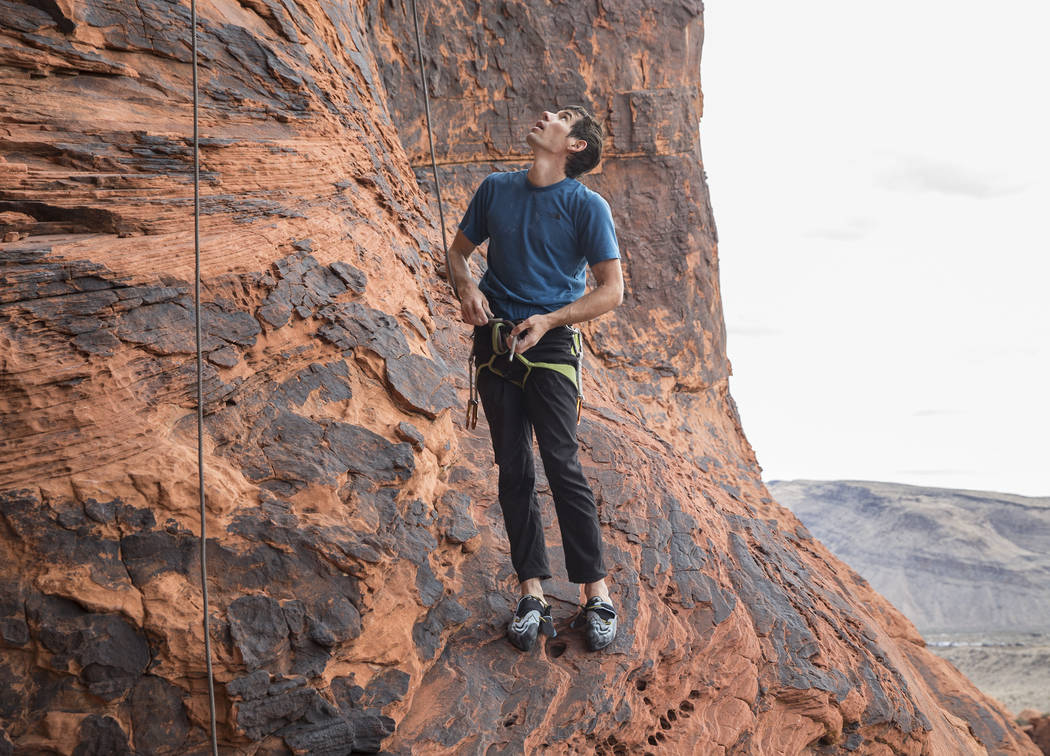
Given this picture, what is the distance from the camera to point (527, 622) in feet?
13.5

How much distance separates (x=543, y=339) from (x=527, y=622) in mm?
1353

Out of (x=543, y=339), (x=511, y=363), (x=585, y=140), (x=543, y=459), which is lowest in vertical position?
(x=543, y=459)

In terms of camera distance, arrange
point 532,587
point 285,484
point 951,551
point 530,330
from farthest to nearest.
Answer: point 951,551, point 532,587, point 530,330, point 285,484

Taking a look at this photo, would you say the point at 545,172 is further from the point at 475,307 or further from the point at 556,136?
the point at 475,307

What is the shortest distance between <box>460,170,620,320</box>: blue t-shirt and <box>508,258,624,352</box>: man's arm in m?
0.07

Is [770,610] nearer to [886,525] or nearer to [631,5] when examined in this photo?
[631,5]

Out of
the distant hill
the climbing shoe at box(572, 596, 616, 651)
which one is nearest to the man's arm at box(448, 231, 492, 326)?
the climbing shoe at box(572, 596, 616, 651)

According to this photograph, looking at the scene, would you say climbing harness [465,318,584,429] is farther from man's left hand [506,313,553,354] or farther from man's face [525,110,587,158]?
man's face [525,110,587,158]

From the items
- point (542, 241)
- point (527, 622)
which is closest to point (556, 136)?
point (542, 241)

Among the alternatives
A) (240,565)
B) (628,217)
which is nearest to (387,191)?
(240,565)

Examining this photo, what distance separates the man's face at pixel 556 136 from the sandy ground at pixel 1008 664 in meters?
19.3

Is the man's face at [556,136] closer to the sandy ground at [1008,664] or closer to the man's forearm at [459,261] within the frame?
the man's forearm at [459,261]

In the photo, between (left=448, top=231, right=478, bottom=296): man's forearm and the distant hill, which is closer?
(left=448, top=231, right=478, bottom=296): man's forearm

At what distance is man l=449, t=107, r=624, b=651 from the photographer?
4.11 m
